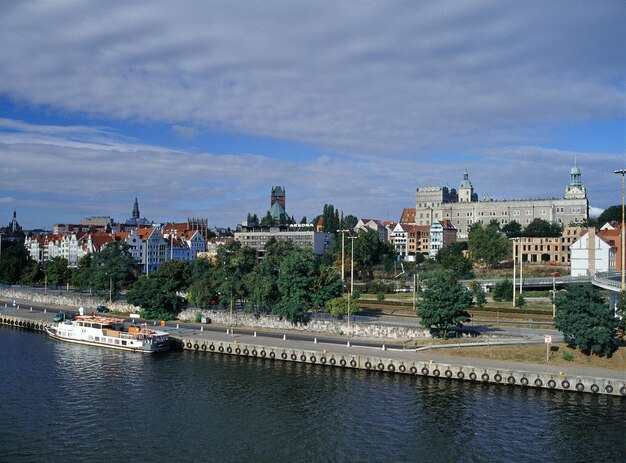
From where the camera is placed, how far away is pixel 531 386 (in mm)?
48531

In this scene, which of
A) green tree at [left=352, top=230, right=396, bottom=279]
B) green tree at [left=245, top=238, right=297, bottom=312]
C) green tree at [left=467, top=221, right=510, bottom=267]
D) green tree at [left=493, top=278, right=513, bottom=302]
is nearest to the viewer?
green tree at [left=245, top=238, right=297, bottom=312]

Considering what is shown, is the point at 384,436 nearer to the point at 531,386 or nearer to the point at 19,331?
the point at 531,386

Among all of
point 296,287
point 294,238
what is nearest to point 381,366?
point 296,287

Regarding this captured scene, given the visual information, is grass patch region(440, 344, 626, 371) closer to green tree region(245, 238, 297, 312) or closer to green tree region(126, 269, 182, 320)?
green tree region(245, 238, 297, 312)

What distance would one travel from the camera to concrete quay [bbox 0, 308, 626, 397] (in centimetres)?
4725

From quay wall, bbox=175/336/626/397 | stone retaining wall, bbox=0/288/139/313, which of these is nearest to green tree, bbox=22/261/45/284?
stone retaining wall, bbox=0/288/139/313

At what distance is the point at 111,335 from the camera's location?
223 feet

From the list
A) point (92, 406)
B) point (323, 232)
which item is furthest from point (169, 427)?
point (323, 232)

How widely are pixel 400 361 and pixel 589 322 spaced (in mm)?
16425

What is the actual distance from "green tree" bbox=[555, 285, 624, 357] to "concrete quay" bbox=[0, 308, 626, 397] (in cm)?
240

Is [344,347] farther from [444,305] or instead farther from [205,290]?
[205,290]

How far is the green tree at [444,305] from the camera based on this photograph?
5878cm

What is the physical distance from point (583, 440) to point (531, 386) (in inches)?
432

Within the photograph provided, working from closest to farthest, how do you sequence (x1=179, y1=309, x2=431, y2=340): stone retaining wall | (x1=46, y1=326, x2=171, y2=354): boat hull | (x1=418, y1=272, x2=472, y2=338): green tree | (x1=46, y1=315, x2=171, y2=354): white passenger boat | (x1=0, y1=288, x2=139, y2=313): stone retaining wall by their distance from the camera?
(x1=418, y1=272, x2=472, y2=338): green tree → (x1=46, y1=326, x2=171, y2=354): boat hull → (x1=179, y1=309, x2=431, y2=340): stone retaining wall → (x1=46, y1=315, x2=171, y2=354): white passenger boat → (x1=0, y1=288, x2=139, y2=313): stone retaining wall
